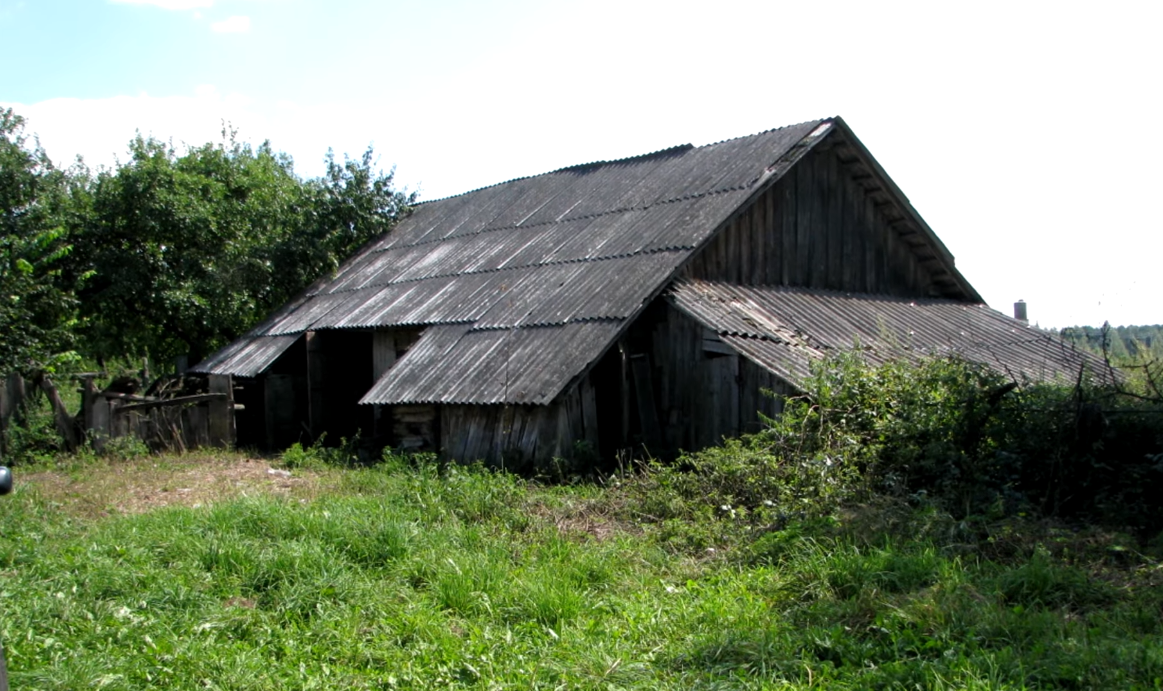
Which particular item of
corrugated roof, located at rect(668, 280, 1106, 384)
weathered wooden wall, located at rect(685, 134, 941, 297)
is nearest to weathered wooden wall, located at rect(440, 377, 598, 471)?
corrugated roof, located at rect(668, 280, 1106, 384)

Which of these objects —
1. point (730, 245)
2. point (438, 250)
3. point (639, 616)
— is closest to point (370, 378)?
point (438, 250)

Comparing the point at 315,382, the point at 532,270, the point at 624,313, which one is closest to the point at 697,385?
the point at 624,313

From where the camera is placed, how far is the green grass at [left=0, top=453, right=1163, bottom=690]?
5043 millimetres

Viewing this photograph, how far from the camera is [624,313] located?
11.4 m

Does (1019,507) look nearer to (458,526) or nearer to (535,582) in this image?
(535,582)

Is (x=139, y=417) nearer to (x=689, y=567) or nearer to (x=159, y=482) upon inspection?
(x=159, y=482)

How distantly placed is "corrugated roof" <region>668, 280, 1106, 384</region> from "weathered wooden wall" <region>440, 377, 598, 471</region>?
184 centimetres

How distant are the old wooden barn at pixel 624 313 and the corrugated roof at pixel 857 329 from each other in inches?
2.0

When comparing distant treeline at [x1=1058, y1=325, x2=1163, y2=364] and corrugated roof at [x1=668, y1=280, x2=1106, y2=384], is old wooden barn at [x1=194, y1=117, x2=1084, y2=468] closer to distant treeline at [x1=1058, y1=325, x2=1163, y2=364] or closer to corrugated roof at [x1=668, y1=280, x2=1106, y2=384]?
corrugated roof at [x1=668, y1=280, x2=1106, y2=384]

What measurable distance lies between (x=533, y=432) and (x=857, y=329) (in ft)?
17.4

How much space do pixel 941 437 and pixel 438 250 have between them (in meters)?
11.3

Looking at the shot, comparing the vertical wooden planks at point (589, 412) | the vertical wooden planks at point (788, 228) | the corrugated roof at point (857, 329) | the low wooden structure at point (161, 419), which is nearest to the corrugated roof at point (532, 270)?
the vertical wooden planks at point (589, 412)

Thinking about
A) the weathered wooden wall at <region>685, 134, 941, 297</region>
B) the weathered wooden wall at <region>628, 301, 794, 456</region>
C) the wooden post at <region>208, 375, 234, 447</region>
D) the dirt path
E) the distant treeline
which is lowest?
the dirt path

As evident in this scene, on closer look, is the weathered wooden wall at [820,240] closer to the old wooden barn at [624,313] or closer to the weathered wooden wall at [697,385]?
the old wooden barn at [624,313]
